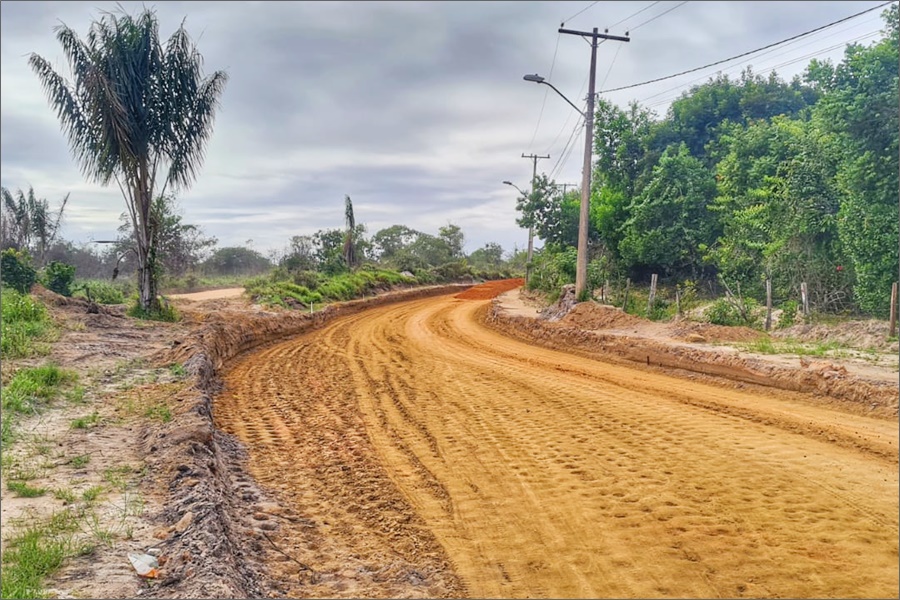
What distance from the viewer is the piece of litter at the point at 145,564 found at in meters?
3.13

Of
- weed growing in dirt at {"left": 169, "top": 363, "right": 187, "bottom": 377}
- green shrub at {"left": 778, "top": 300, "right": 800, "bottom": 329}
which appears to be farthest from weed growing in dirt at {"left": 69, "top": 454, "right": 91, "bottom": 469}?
green shrub at {"left": 778, "top": 300, "right": 800, "bottom": 329}

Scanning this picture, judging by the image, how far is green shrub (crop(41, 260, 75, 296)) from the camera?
15.4 metres

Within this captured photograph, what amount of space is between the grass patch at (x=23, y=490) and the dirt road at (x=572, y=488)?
1.72 meters

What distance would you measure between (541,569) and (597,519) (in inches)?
30.3

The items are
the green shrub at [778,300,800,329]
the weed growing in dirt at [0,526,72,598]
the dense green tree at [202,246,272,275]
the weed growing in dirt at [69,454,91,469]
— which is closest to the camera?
the weed growing in dirt at [0,526,72,598]

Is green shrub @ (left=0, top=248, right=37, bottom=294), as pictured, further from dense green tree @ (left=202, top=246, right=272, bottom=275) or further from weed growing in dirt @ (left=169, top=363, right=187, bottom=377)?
dense green tree @ (left=202, top=246, right=272, bottom=275)

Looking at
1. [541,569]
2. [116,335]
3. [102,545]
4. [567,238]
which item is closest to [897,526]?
[541,569]

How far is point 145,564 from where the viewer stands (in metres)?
3.22

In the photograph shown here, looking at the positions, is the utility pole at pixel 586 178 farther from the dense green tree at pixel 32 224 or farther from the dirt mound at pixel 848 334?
the dense green tree at pixel 32 224

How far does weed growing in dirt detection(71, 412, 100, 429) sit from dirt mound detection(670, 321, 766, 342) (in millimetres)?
9553

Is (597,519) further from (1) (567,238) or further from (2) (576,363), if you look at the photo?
(1) (567,238)

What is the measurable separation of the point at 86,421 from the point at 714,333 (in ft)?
33.6

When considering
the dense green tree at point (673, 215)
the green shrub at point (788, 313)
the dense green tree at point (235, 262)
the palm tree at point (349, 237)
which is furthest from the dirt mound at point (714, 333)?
the dense green tree at point (235, 262)

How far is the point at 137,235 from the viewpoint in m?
15.2
